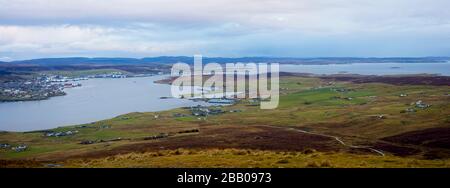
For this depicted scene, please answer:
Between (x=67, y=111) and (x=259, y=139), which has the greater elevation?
(x=259, y=139)

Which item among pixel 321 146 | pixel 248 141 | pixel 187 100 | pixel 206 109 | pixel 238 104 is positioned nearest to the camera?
pixel 321 146

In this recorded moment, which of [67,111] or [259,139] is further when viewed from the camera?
[67,111]

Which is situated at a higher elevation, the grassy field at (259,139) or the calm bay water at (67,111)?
the grassy field at (259,139)

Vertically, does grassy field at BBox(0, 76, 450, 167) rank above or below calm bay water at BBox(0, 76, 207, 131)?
above

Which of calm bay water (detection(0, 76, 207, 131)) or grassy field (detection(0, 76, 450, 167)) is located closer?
grassy field (detection(0, 76, 450, 167))

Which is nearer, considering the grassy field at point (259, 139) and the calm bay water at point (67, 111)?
the grassy field at point (259, 139)

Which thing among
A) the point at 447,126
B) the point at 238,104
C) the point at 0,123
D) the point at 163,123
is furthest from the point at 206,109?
the point at 447,126
